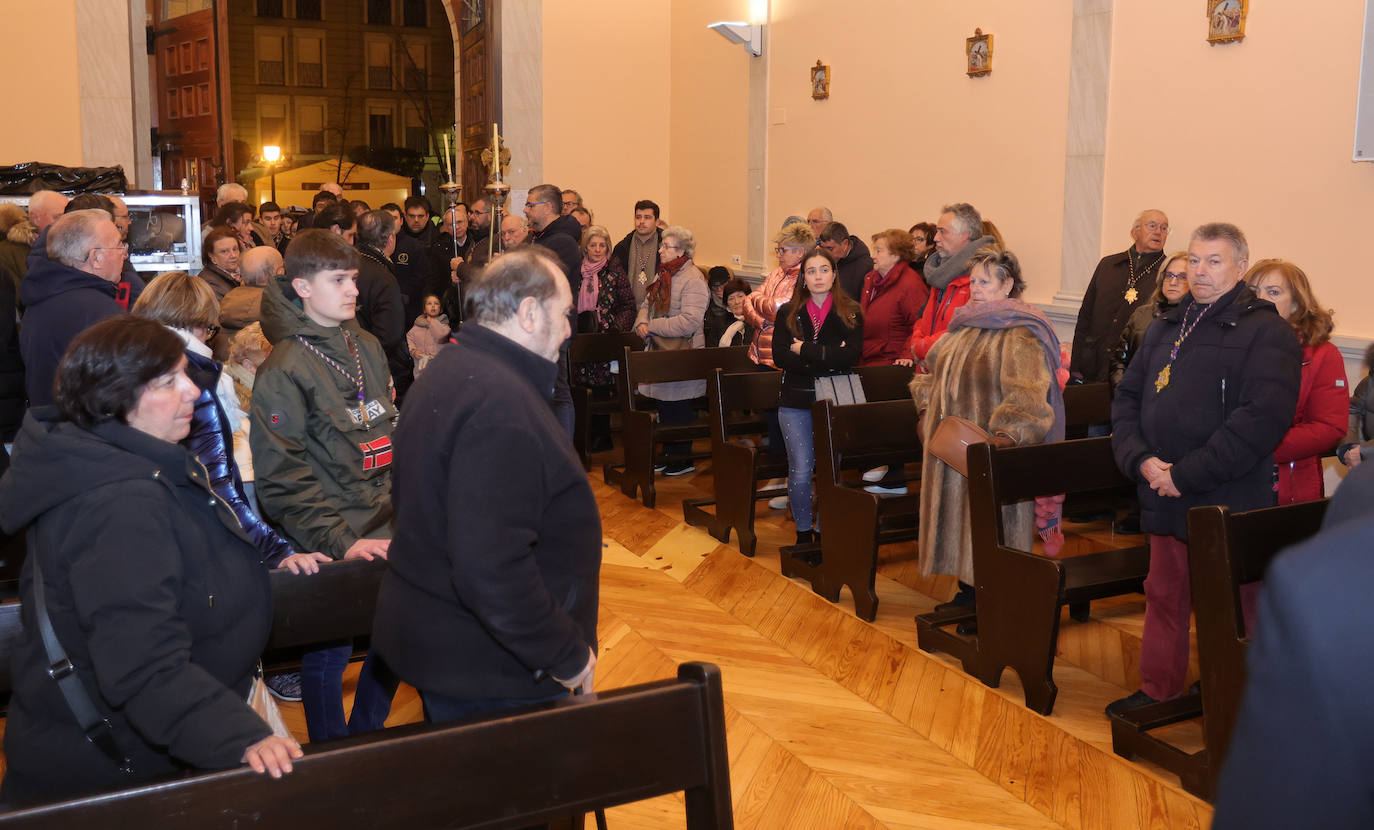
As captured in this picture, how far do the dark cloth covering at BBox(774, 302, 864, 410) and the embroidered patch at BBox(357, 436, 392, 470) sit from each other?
2.66 metres

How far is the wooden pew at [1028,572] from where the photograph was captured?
3.95 meters

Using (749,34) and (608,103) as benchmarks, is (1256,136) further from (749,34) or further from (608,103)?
(608,103)

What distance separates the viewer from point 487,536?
79.0 inches

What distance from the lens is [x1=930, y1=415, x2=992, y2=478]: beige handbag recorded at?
4.28m

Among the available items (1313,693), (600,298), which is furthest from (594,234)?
(1313,693)

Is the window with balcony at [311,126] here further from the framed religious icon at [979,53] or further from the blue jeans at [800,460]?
the blue jeans at [800,460]

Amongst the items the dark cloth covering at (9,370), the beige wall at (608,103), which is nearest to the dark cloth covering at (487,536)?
the dark cloth covering at (9,370)

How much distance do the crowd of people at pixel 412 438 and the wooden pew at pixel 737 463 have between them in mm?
238

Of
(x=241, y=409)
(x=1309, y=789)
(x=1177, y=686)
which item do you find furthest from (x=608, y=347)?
(x=1309, y=789)

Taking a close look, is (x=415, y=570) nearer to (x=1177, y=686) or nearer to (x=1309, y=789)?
(x=1309, y=789)

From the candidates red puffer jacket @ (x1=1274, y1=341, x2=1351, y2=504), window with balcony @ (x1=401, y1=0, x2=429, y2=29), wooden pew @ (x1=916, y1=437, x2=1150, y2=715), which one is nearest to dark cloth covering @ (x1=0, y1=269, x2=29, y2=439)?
wooden pew @ (x1=916, y1=437, x2=1150, y2=715)

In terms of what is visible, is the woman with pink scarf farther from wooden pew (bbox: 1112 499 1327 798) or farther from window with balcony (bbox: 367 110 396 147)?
window with balcony (bbox: 367 110 396 147)

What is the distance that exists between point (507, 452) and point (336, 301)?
1.35 metres

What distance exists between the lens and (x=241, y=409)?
145 inches
